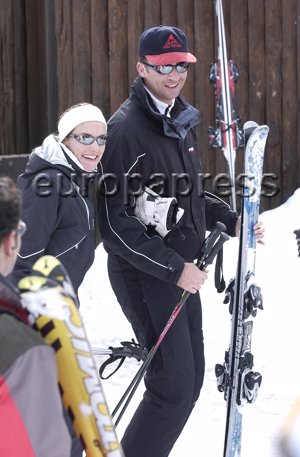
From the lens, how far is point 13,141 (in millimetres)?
9719

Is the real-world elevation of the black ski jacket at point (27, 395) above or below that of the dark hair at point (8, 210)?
below

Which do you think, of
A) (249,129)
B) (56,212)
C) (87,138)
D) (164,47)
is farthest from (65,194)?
(249,129)

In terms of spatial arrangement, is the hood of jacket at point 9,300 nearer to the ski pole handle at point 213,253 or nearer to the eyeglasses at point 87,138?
the eyeglasses at point 87,138

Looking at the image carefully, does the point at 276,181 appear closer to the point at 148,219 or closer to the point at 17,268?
the point at 148,219

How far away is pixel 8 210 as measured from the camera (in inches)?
88.4

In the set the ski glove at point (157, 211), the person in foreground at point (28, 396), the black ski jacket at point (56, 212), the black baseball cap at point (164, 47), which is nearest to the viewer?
the person in foreground at point (28, 396)

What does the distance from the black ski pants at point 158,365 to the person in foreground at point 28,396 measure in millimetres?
1865

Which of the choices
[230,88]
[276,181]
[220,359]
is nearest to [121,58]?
[230,88]

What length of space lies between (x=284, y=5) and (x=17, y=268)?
205 inches

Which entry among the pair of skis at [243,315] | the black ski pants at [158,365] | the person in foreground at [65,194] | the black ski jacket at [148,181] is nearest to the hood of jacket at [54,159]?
the person in foreground at [65,194]

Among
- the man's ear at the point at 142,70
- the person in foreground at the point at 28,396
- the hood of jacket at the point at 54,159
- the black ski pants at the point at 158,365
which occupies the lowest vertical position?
the black ski pants at the point at 158,365

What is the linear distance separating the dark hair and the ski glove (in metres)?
1.88

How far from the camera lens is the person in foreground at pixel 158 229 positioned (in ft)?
13.3

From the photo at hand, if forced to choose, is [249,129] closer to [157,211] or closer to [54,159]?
[157,211]
